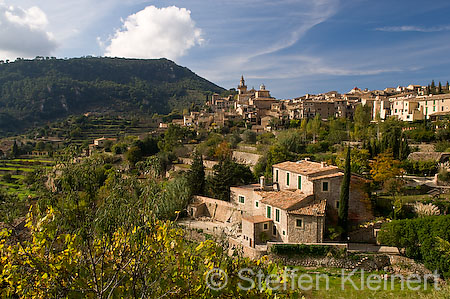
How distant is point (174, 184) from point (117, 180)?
19.0 meters

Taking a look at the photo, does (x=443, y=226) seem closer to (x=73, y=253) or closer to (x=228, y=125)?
(x=73, y=253)

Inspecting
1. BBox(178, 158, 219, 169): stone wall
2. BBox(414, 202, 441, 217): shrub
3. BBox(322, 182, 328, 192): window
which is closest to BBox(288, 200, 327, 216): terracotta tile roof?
BBox(322, 182, 328, 192): window

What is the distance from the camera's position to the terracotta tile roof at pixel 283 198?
18.8m

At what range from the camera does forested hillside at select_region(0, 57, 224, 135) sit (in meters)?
96.5

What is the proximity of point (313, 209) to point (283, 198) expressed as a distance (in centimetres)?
226

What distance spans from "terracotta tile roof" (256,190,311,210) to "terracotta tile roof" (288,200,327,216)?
1.70 ft

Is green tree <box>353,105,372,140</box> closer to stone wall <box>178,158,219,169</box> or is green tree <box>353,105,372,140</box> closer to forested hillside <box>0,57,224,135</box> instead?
stone wall <box>178,158,219,169</box>

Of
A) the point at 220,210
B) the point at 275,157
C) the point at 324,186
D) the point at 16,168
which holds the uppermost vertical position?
the point at 275,157

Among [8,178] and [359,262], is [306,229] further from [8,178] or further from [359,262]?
[8,178]

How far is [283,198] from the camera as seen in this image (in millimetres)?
19875

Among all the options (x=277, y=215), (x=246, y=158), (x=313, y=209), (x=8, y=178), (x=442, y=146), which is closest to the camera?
(x=313, y=209)

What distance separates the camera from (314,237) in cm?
1806

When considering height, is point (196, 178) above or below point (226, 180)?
below

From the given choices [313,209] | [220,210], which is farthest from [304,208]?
[220,210]
